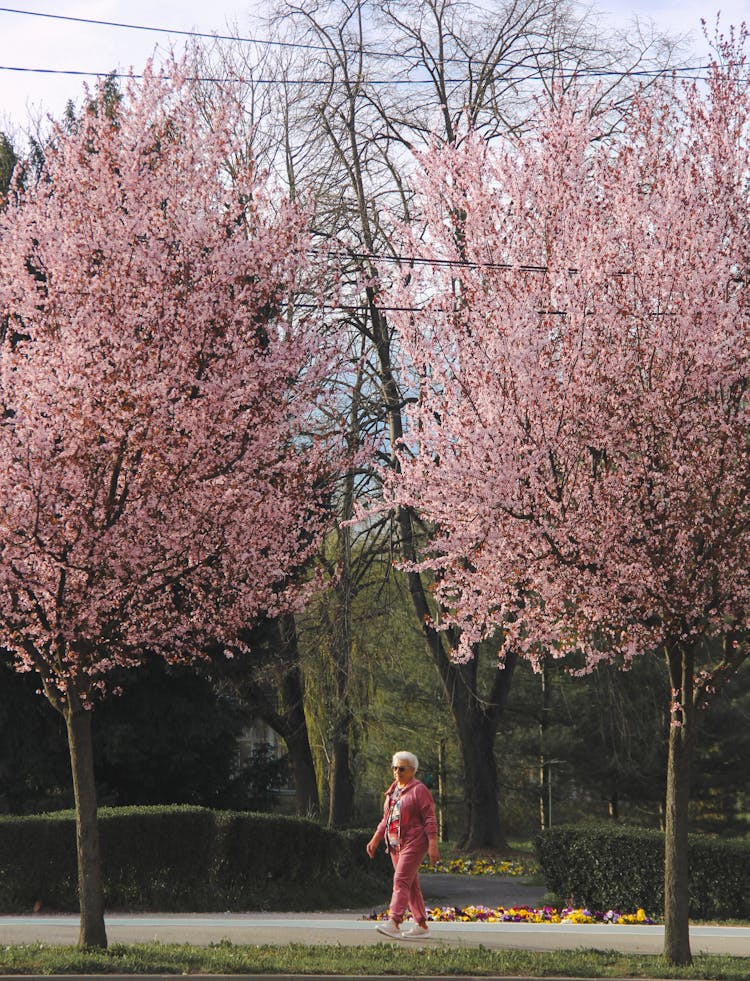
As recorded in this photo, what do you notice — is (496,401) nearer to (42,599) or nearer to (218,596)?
(218,596)

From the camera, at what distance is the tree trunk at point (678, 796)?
9.98 metres

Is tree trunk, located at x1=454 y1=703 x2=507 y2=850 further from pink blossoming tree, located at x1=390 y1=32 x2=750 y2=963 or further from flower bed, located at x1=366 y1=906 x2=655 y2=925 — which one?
pink blossoming tree, located at x1=390 y1=32 x2=750 y2=963

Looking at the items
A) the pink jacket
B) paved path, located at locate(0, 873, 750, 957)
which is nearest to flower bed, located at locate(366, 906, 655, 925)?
Result: paved path, located at locate(0, 873, 750, 957)

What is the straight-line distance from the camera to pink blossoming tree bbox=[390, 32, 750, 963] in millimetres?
9750

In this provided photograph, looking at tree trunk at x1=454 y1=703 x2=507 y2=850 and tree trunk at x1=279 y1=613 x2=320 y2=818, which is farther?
tree trunk at x1=279 y1=613 x2=320 y2=818

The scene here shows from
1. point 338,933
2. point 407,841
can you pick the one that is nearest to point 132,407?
point 407,841

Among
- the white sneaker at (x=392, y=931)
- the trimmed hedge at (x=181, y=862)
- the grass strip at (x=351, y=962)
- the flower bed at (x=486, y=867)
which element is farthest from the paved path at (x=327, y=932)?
the flower bed at (x=486, y=867)

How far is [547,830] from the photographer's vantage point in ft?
49.4

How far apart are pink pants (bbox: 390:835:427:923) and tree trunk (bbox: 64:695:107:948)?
2.51 meters

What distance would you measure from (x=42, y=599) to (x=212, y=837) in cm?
572

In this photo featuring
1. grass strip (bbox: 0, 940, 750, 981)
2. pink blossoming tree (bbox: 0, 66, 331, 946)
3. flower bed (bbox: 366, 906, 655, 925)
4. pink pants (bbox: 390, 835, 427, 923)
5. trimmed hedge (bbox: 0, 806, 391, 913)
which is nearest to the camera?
grass strip (bbox: 0, 940, 750, 981)

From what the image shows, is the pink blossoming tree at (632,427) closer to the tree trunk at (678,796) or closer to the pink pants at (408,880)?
the tree trunk at (678,796)

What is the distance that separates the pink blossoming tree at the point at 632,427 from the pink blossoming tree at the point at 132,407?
1.96 m

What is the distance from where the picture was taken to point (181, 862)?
14195 mm
